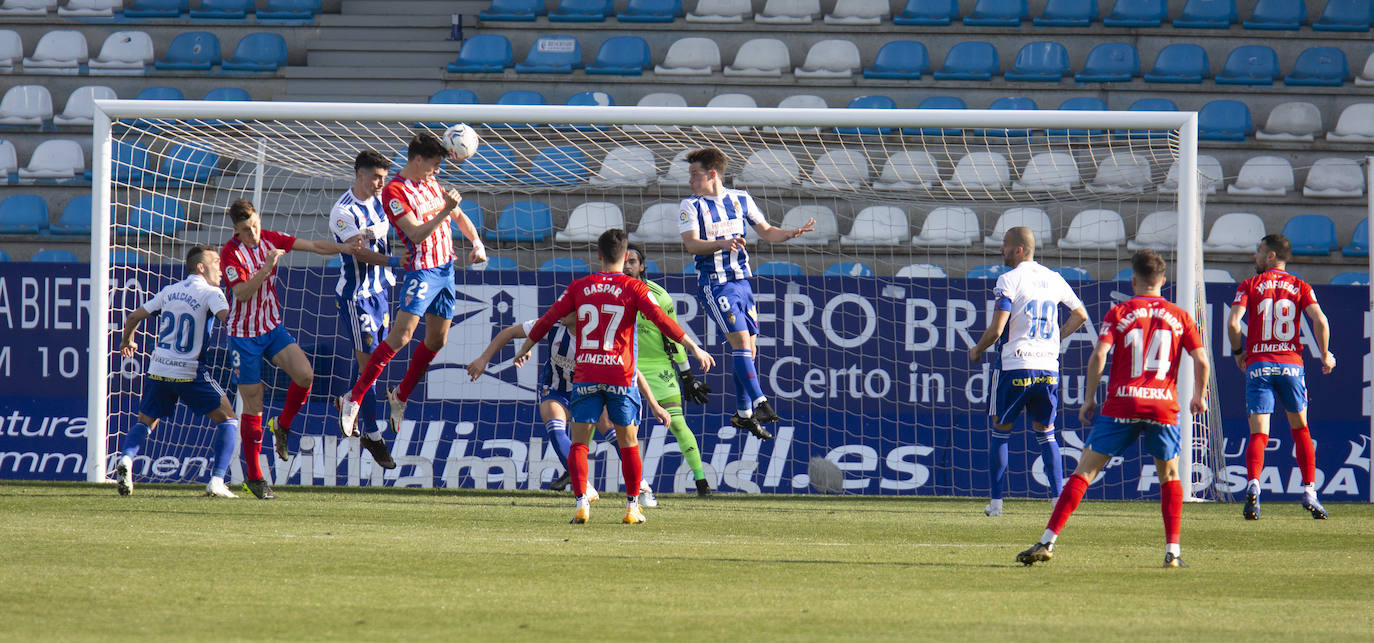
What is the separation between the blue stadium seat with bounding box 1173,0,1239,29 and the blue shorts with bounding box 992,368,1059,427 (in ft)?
32.7

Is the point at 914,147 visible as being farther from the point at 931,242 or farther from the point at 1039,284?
the point at 1039,284

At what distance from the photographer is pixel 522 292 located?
1223 cm

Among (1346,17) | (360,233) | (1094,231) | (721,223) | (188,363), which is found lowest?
(188,363)

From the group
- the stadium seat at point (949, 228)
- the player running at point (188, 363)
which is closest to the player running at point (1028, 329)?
the player running at point (188, 363)

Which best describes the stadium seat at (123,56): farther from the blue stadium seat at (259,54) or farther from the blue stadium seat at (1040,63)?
the blue stadium seat at (1040,63)

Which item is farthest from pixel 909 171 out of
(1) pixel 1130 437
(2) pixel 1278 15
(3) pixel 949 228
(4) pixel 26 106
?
(4) pixel 26 106

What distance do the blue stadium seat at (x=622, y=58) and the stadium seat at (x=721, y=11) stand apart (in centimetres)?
92

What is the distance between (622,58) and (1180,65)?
7107mm

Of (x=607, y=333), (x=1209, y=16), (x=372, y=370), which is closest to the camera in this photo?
(x=607, y=333)

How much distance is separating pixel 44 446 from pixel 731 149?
6.87 meters

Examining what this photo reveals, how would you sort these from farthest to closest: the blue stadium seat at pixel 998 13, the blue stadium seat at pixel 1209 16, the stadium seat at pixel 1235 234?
the blue stadium seat at pixel 998 13
the blue stadium seat at pixel 1209 16
the stadium seat at pixel 1235 234

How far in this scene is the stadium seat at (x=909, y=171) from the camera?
1415 cm

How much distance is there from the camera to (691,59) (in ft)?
56.5

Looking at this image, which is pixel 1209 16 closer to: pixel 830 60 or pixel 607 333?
pixel 830 60
